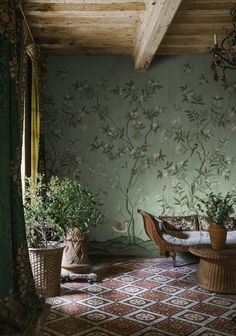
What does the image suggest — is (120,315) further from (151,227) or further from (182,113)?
(182,113)

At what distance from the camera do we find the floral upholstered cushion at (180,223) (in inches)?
223

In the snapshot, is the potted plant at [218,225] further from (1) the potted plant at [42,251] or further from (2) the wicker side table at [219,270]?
(1) the potted plant at [42,251]

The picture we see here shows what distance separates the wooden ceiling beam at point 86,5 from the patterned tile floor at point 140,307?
2865mm

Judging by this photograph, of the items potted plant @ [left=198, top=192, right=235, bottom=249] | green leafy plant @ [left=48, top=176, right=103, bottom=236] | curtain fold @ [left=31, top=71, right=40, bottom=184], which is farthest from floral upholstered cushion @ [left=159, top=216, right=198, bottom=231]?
curtain fold @ [left=31, top=71, right=40, bottom=184]

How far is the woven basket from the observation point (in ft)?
12.4

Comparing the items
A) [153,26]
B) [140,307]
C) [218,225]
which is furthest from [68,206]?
[153,26]

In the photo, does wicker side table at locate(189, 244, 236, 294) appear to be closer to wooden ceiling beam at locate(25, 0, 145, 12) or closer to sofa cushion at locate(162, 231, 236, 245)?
sofa cushion at locate(162, 231, 236, 245)

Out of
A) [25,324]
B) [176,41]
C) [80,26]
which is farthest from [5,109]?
[176,41]

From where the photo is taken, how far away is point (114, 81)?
600cm

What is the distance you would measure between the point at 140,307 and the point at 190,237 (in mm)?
1911

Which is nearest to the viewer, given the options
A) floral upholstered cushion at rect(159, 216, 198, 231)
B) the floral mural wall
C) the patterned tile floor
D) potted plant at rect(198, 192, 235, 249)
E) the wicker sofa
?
the patterned tile floor

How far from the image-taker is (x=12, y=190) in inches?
120

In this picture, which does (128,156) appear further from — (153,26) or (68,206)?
(153,26)

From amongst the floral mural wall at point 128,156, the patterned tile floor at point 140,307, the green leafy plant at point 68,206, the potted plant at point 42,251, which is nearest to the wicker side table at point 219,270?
the patterned tile floor at point 140,307
